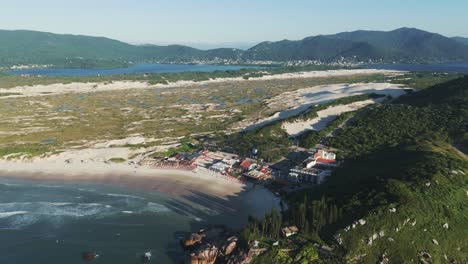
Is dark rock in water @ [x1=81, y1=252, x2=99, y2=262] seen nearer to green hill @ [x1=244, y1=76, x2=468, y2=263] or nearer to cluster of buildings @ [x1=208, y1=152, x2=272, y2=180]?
green hill @ [x1=244, y1=76, x2=468, y2=263]

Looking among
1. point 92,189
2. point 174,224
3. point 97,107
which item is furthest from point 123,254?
point 97,107

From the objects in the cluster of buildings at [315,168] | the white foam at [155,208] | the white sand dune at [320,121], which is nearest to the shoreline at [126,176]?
the white foam at [155,208]

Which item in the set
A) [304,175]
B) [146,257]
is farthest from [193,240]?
[304,175]

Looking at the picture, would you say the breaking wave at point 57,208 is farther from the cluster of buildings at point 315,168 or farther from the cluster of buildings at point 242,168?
the cluster of buildings at point 315,168

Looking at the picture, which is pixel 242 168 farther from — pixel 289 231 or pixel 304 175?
pixel 289 231

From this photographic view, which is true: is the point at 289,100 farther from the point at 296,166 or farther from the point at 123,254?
the point at 123,254

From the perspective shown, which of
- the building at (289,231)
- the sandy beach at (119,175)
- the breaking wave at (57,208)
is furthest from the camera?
the sandy beach at (119,175)
